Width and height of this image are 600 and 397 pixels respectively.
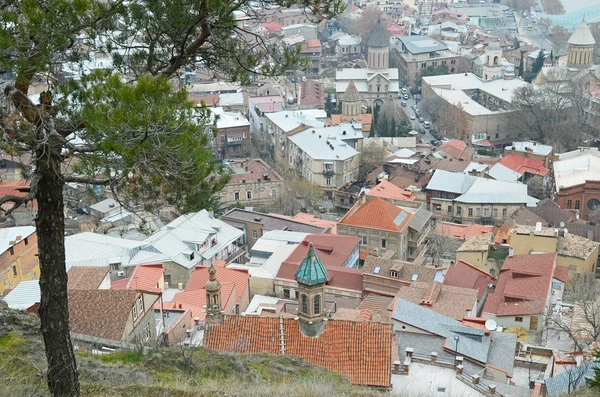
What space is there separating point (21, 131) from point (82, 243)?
761 inches

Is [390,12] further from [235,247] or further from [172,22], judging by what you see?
[172,22]

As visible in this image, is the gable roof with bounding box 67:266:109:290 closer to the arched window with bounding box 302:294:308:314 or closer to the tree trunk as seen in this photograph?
the arched window with bounding box 302:294:308:314

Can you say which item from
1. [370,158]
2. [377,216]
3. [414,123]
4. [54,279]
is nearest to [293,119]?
[370,158]

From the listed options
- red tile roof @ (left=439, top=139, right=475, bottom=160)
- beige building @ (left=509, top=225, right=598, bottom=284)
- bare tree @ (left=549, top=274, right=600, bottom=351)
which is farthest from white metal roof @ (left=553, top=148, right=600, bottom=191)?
bare tree @ (left=549, top=274, right=600, bottom=351)

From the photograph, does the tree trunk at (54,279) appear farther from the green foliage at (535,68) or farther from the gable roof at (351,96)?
the green foliage at (535,68)

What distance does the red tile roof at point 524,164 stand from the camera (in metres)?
43.4

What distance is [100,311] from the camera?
15.0 metres

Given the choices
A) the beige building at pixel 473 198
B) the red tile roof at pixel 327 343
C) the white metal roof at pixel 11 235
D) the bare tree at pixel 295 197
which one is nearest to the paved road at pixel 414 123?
the beige building at pixel 473 198

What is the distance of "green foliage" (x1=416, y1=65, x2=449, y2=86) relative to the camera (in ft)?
235

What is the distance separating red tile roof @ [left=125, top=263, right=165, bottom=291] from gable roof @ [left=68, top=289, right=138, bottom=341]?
234 inches

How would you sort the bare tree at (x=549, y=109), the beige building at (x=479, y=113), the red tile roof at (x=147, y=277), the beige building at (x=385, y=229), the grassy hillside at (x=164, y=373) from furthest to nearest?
1. the beige building at (x=479, y=113)
2. the bare tree at (x=549, y=109)
3. the beige building at (x=385, y=229)
4. the red tile roof at (x=147, y=277)
5. the grassy hillside at (x=164, y=373)

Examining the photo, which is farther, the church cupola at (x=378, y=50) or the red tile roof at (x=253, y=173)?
the church cupola at (x=378, y=50)

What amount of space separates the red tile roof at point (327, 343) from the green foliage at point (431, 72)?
58.8 m

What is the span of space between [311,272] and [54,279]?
8843 millimetres
